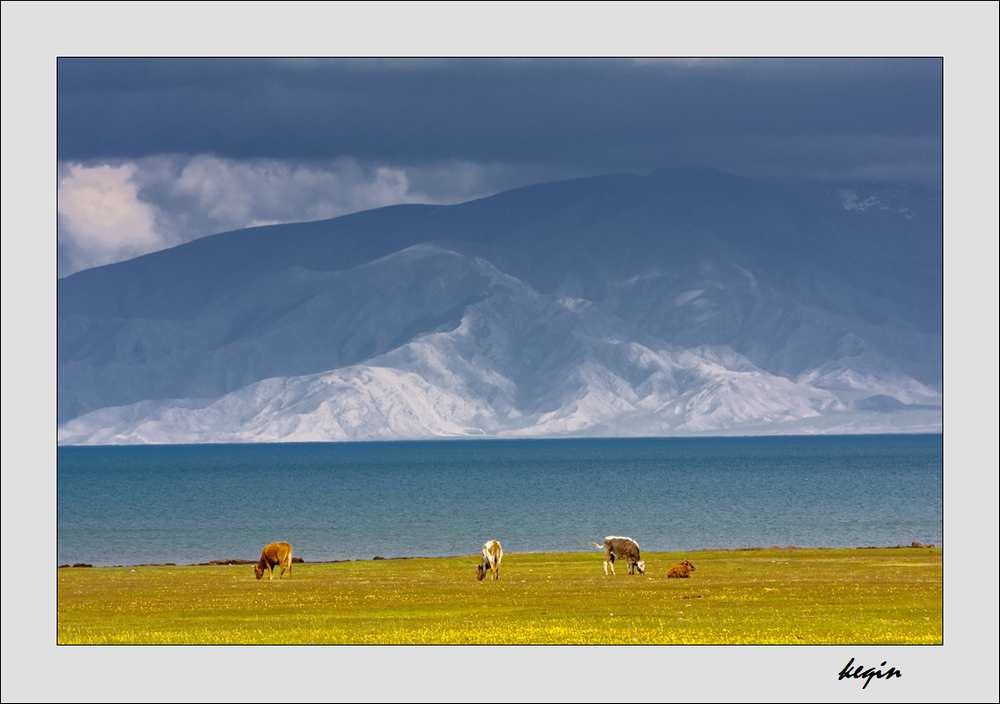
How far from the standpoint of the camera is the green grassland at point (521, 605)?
28797mm

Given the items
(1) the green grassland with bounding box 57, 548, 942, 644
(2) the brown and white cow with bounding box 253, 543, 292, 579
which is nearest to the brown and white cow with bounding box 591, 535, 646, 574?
(1) the green grassland with bounding box 57, 548, 942, 644

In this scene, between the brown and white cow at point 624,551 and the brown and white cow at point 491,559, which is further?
the brown and white cow at point 624,551

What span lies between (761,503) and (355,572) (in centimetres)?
7800

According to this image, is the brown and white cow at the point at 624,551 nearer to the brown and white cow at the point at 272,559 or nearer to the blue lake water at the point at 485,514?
the brown and white cow at the point at 272,559

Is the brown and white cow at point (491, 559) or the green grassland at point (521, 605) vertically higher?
the brown and white cow at point (491, 559)

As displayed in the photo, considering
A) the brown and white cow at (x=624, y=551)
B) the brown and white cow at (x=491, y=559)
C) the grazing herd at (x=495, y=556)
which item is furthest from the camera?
the brown and white cow at (x=624, y=551)

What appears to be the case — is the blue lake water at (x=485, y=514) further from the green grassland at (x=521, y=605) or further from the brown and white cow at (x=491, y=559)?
the brown and white cow at (x=491, y=559)

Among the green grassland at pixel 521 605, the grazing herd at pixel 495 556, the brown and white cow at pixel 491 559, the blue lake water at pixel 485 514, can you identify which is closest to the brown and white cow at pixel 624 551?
the grazing herd at pixel 495 556

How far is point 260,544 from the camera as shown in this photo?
86.6 m

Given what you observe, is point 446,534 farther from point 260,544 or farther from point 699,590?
point 699,590

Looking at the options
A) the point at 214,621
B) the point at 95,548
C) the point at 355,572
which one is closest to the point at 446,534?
the point at 95,548

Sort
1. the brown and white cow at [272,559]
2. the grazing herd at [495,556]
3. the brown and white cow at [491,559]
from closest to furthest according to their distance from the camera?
the brown and white cow at [491,559]
the grazing herd at [495,556]
the brown and white cow at [272,559]
